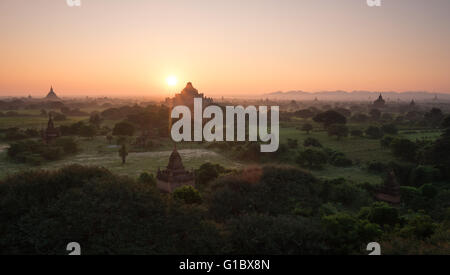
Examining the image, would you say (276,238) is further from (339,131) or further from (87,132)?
(87,132)

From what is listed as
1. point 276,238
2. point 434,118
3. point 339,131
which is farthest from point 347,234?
point 434,118

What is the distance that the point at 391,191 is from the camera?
20234mm

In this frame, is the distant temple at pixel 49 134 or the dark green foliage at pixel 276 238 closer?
the dark green foliage at pixel 276 238

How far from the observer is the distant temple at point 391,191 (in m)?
20.1

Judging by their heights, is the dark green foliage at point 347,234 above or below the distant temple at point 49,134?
below

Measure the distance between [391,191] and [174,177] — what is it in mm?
15263

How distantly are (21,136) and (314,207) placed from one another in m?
48.5

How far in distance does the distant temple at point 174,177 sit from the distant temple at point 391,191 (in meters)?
13.8

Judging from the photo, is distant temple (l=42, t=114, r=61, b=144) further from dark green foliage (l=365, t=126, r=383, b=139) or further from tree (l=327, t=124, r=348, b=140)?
dark green foliage (l=365, t=126, r=383, b=139)

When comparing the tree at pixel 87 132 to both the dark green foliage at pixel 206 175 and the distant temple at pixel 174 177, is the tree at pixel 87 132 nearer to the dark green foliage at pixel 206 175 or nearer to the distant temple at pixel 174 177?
the dark green foliage at pixel 206 175

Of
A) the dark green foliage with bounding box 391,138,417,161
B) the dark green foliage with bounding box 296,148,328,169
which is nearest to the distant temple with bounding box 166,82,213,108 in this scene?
the dark green foliage with bounding box 296,148,328,169

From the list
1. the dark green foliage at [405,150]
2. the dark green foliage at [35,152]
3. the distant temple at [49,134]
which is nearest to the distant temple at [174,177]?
the dark green foliage at [35,152]
